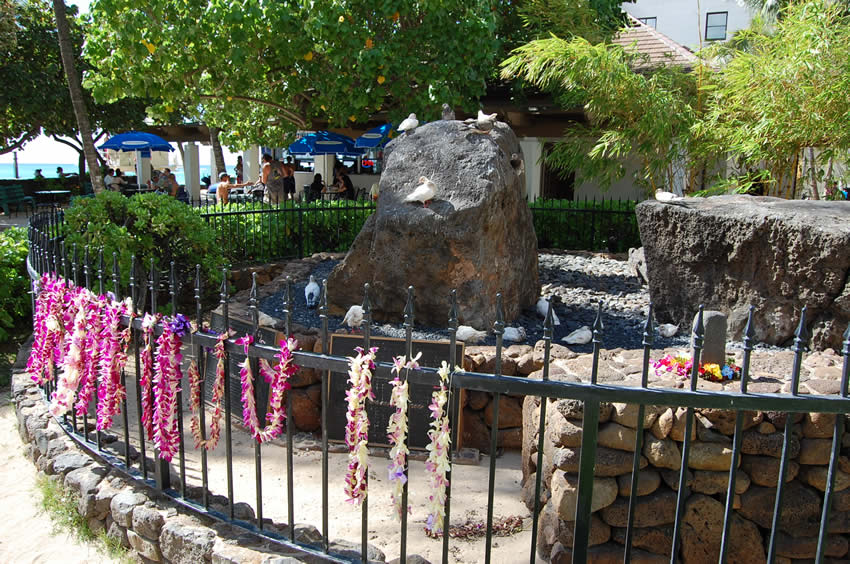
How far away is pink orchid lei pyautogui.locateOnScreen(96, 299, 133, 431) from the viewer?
3535 mm

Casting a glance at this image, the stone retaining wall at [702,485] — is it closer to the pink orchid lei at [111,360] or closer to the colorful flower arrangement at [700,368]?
the colorful flower arrangement at [700,368]

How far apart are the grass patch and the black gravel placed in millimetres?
2399

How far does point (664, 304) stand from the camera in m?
5.75

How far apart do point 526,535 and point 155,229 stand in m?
5.08

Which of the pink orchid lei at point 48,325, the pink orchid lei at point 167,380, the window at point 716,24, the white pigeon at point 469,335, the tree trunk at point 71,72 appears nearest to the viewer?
the pink orchid lei at point 167,380

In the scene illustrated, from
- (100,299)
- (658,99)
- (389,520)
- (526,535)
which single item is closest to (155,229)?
(100,299)

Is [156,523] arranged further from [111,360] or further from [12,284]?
[12,284]

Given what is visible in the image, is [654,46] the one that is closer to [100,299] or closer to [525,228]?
[525,228]

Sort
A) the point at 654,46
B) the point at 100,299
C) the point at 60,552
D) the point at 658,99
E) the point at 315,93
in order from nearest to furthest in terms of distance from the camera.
→ the point at 60,552
the point at 100,299
the point at 658,99
the point at 315,93
the point at 654,46

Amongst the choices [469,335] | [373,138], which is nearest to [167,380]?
[469,335]

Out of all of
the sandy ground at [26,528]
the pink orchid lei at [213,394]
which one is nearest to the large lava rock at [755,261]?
the pink orchid lei at [213,394]

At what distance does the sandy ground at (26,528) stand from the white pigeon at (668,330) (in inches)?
170

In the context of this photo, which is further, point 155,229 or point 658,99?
point 658,99

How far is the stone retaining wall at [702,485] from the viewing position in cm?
338
